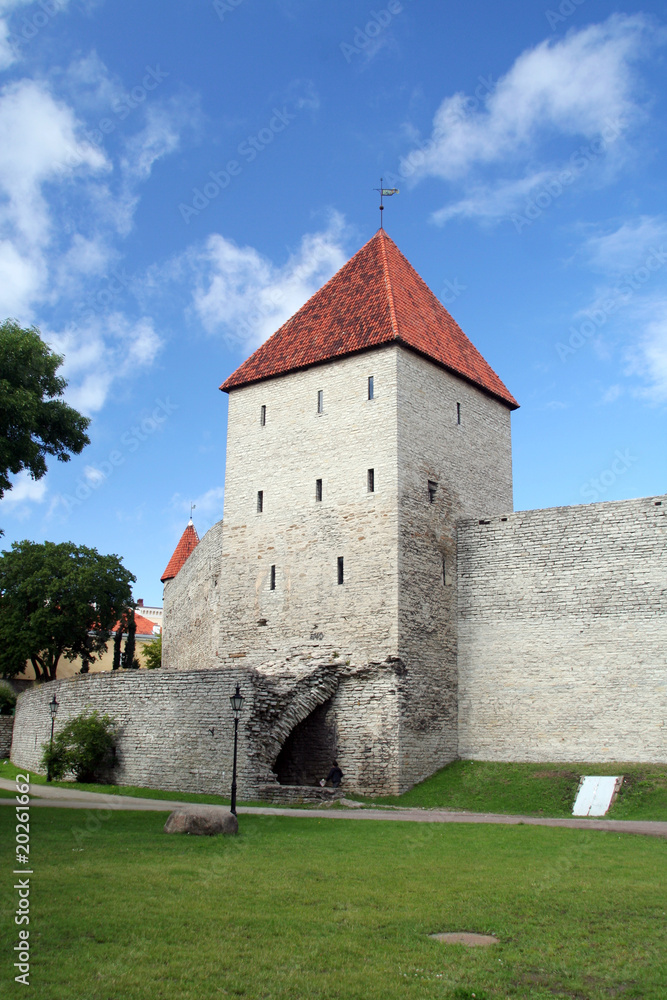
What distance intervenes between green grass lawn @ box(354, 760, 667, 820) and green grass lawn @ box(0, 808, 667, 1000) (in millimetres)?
6081

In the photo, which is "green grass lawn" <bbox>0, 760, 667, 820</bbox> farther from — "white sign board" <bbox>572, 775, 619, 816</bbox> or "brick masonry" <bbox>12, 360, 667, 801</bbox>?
"brick masonry" <bbox>12, 360, 667, 801</bbox>

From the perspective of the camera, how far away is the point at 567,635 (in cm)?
1814

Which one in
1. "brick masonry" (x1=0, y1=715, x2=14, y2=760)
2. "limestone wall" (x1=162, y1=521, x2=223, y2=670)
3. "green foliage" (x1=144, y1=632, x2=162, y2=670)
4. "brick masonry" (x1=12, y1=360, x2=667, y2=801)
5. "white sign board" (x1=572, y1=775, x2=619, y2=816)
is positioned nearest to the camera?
"white sign board" (x1=572, y1=775, x2=619, y2=816)

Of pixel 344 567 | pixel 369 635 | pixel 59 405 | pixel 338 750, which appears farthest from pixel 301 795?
pixel 59 405

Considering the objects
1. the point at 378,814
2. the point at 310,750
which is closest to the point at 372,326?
the point at 310,750

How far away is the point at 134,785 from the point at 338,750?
4884mm

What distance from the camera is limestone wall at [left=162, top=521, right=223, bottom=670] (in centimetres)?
2612

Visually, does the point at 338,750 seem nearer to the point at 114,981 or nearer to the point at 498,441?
the point at 498,441

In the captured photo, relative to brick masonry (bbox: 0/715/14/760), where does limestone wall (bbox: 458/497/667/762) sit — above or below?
above

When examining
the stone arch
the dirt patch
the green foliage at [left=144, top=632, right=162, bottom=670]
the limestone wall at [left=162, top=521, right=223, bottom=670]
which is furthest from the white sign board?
the green foliage at [left=144, top=632, right=162, bottom=670]

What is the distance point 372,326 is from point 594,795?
12.1m

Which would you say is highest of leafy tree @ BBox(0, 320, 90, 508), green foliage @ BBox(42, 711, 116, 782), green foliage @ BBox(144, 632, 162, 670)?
leafy tree @ BBox(0, 320, 90, 508)

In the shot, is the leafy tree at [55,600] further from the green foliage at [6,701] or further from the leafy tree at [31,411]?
the leafy tree at [31,411]

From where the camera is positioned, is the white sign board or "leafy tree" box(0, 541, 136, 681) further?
"leafy tree" box(0, 541, 136, 681)
